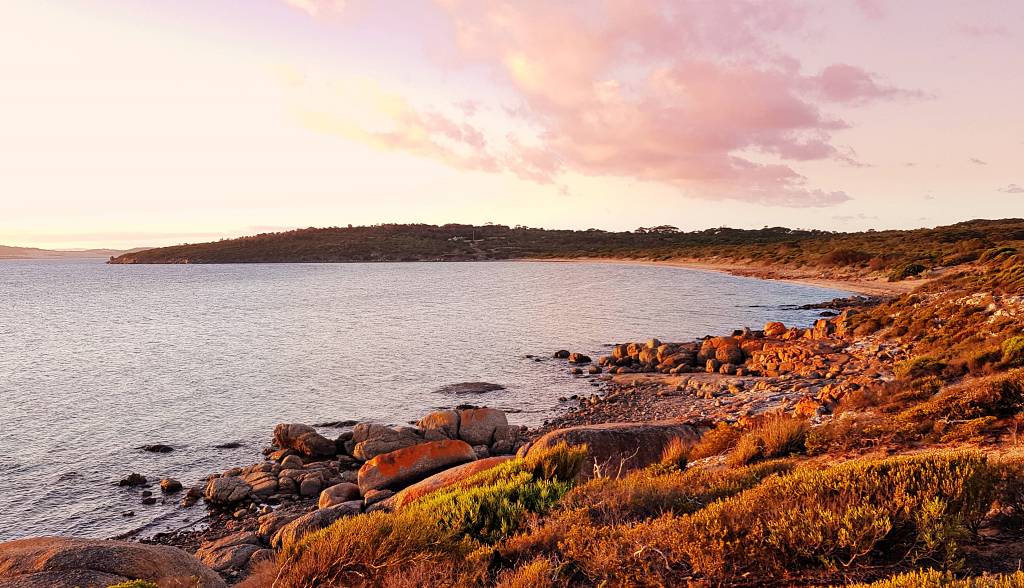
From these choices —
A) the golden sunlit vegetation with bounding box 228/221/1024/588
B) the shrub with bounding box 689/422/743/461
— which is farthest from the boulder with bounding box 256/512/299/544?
the shrub with bounding box 689/422/743/461

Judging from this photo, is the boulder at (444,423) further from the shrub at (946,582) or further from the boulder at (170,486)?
the shrub at (946,582)

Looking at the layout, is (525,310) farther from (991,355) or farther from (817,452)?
(817,452)

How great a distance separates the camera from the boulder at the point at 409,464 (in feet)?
47.8

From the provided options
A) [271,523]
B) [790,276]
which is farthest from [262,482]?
[790,276]

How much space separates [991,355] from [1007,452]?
8.30 metres

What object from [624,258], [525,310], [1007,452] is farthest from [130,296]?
[624,258]

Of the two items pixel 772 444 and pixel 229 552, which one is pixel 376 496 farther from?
pixel 772 444

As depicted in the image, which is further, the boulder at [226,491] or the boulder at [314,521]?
the boulder at [226,491]

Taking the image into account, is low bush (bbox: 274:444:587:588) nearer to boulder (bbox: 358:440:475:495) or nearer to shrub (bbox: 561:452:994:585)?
shrub (bbox: 561:452:994:585)

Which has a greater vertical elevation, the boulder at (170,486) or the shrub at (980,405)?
the shrub at (980,405)

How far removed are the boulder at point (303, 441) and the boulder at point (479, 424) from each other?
14.4 ft

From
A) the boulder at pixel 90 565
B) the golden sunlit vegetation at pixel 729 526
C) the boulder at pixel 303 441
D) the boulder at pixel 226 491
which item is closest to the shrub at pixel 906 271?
the golden sunlit vegetation at pixel 729 526

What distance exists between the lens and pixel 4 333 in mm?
46969

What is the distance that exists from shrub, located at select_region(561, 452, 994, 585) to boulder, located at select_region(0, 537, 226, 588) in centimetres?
466
